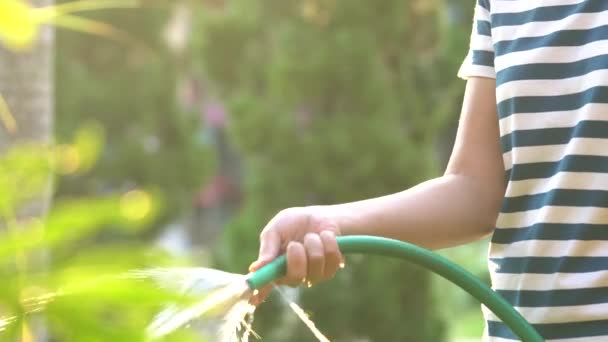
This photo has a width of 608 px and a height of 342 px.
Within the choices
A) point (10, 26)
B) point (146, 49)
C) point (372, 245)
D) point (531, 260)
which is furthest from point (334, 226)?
point (146, 49)

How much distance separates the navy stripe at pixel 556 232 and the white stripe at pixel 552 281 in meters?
0.04

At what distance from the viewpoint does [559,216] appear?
127 centimetres

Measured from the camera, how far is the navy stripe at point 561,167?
4.15 feet

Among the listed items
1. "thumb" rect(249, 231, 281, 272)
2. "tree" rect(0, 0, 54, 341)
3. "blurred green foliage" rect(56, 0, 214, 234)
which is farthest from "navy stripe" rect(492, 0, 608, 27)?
"blurred green foliage" rect(56, 0, 214, 234)

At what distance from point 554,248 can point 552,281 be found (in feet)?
0.13

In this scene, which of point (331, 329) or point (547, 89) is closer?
point (547, 89)

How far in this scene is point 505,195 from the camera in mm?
1348

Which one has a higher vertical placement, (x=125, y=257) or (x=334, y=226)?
(x=125, y=257)

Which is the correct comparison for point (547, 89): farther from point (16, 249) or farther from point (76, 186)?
point (76, 186)

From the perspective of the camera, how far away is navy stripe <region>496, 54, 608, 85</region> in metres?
1.28

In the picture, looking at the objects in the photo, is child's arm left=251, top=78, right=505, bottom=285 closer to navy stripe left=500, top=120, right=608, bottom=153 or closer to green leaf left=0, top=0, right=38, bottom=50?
navy stripe left=500, top=120, right=608, bottom=153

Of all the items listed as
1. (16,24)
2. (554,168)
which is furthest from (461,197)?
(16,24)

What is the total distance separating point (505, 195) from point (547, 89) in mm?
142

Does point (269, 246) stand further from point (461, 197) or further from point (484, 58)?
point (484, 58)
